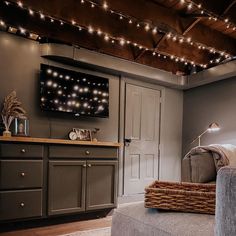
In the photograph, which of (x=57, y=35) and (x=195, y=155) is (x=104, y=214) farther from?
(x=57, y=35)

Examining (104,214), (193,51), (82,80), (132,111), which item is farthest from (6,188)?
(193,51)

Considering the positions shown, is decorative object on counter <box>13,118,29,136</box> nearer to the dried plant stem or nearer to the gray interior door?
the dried plant stem

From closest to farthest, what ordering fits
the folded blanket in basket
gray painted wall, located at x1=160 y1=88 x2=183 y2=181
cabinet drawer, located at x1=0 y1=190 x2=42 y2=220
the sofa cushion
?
the sofa cushion
the folded blanket in basket
cabinet drawer, located at x1=0 y1=190 x2=42 y2=220
gray painted wall, located at x1=160 y1=88 x2=183 y2=181

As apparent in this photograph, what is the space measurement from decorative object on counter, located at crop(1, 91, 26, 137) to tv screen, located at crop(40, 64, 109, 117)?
0.29m

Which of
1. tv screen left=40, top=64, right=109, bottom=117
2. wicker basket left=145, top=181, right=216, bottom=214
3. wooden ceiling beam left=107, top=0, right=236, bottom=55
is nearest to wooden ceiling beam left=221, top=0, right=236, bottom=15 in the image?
wooden ceiling beam left=107, top=0, right=236, bottom=55

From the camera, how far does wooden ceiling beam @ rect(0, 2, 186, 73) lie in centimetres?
298

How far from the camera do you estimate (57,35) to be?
3.29 meters

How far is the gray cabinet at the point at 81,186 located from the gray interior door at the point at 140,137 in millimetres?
1039

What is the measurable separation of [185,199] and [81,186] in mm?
2030

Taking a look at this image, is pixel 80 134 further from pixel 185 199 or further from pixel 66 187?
pixel 185 199

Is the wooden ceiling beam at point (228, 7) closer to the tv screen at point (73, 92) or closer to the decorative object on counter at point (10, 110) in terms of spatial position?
the tv screen at point (73, 92)

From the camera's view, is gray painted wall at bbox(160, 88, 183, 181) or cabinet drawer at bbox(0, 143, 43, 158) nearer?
cabinet drawer at bbox(0, 143, 43, 158)

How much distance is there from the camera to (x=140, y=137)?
14.7 feet

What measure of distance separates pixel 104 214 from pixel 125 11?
2.46 m
